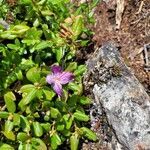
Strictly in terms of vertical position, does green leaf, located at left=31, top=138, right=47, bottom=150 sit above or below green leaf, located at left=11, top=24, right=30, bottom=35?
below

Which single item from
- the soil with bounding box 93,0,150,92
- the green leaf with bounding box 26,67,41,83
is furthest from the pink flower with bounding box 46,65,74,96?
the soil with bounding box 93,0,150,92

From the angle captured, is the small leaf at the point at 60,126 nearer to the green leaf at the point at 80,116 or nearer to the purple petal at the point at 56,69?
the green leaf at the point at 80,116

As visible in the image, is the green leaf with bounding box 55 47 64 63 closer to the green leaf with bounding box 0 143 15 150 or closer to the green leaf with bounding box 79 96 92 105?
the green leaf with bounding box 79 96 92 105

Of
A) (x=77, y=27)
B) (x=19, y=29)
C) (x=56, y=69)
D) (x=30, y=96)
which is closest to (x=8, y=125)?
(x=30, y=96)

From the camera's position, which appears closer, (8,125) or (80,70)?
(8,125)

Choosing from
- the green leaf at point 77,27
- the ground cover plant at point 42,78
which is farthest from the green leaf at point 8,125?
the green leaf at point 77,27

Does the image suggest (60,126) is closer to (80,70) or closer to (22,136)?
(22,136)
